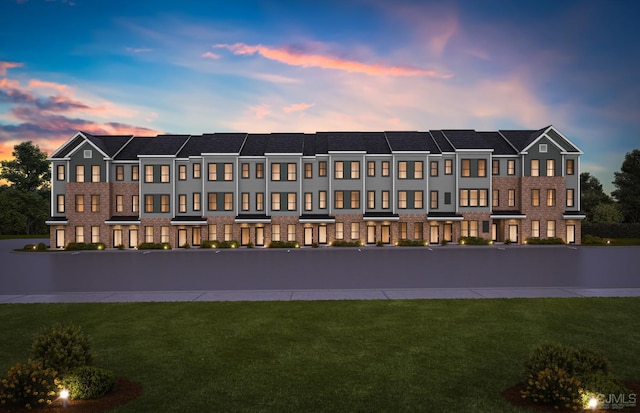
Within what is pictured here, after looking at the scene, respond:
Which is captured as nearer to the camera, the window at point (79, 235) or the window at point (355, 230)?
the window at point (79, 235)

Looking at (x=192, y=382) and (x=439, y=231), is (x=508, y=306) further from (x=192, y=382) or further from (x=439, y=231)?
(x=439, y=231)

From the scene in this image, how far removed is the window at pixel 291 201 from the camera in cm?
4597

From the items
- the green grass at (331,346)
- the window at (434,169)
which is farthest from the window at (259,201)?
the green grass at (331,346)

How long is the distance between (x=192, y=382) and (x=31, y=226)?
8637 centimetres

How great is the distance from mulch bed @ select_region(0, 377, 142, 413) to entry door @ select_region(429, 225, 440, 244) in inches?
1677

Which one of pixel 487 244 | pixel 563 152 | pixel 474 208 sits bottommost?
pixel 487 244

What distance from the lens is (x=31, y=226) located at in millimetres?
74500

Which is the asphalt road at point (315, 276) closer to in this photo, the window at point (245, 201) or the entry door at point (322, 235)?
the entry door at point (322, 235)

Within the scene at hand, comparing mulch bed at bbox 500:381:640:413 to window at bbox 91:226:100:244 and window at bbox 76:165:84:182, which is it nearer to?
window at bbox 91:226:100:244

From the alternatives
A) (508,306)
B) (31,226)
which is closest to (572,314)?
(508,306)

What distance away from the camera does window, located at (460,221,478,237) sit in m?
46.4

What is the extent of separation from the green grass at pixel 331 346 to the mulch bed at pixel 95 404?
229 mm

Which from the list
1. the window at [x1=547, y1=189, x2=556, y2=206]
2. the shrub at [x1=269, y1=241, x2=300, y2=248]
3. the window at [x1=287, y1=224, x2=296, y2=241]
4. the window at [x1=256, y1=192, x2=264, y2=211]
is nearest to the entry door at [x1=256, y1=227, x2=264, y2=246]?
the shrub at [x1=269, y1=241, x2=300, y2=248]

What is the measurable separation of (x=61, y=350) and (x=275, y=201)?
3957 cm
